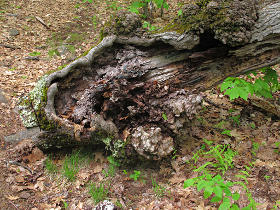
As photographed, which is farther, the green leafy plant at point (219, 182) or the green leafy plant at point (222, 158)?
the green leafy plant at point (222, 158)

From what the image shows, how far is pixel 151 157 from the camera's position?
320cm

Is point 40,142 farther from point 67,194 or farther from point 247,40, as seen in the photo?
point 247,40

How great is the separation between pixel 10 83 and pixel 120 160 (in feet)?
12.8

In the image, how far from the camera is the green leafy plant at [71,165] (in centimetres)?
328

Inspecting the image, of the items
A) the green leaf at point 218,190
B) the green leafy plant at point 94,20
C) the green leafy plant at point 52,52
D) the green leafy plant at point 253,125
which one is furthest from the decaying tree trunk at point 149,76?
the green leafy plant at point 94,20

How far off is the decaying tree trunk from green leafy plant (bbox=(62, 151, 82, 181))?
0.87 feet

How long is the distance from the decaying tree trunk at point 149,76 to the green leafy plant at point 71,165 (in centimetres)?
27

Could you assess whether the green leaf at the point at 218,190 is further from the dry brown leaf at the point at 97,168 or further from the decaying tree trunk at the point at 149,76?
the dry brown leaf at the point at 97,168

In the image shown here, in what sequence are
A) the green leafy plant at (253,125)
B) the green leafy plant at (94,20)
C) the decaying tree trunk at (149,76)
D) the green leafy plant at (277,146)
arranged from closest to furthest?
the decaying tree trunk at (149,76) < the green leafy plant at (277,146) < the green leafy plant at (253,125) < the green leafy plant at (94,20)

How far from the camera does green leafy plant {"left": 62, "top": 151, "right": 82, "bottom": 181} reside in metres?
3.28

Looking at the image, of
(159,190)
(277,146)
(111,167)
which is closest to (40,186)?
(111,167)

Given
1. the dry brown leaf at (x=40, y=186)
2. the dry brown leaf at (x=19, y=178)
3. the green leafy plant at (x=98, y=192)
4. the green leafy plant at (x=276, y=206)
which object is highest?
the dry brown leaf at (x=19, y=178)

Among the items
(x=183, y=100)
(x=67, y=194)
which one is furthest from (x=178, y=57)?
(x=67, y=194)

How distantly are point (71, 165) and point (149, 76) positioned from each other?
1.96 meters
